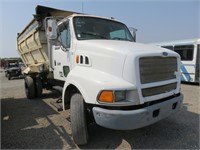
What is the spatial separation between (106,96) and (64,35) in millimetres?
2209

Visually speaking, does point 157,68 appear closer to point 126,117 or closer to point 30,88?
point 126,117

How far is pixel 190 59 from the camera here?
10.3 meters

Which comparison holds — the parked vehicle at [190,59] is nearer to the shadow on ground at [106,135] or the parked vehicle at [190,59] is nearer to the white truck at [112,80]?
the shadow on ground at [106,135]

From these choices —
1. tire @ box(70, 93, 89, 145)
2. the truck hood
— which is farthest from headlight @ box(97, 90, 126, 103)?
tire @ box(70, 93, 89, 145)

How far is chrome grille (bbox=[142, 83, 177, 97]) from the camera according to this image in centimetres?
278

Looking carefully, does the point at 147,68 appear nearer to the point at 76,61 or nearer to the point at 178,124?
the point at 76,61

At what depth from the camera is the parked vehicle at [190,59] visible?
999cm

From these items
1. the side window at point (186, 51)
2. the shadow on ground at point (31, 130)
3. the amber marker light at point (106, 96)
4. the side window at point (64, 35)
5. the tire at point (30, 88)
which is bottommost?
the shadow on ground at point (31, 130)

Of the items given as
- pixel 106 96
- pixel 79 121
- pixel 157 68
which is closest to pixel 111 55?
pixel 106 96

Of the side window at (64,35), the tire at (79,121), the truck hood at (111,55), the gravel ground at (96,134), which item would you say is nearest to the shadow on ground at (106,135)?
the gravel ground at (96,134)

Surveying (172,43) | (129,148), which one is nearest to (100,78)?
(129,148)

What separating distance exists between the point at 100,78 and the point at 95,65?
397 mm

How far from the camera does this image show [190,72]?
10281 millimetres

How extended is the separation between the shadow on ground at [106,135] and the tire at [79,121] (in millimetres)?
233
